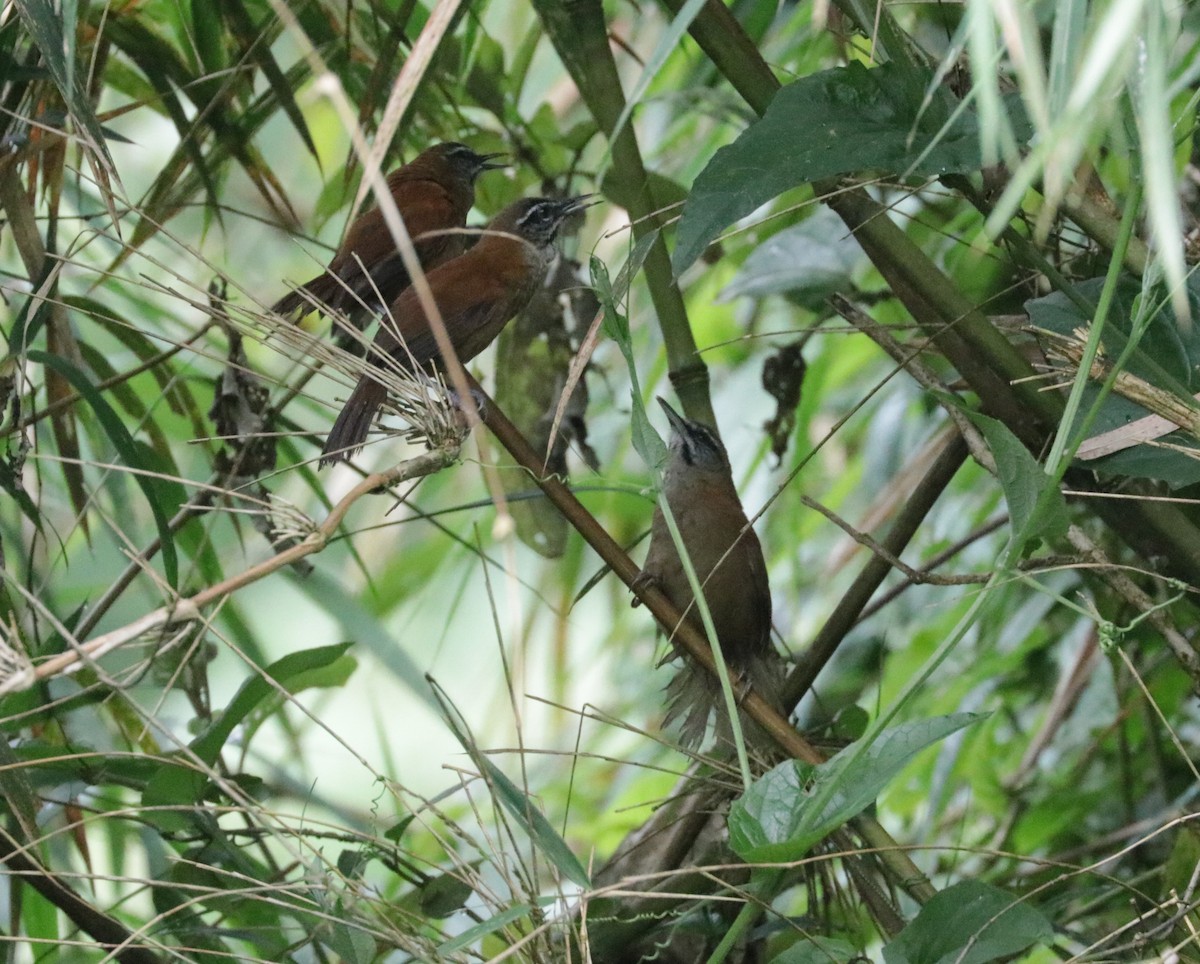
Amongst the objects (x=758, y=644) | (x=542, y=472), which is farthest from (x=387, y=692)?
(x=542, y=472)

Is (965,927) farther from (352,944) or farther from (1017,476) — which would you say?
(352,944)

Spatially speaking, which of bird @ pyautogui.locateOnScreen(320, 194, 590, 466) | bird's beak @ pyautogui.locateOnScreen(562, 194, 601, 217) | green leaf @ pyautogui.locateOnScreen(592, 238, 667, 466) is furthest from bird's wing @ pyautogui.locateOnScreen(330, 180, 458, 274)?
green leaf @ pyautogui.locateOnScreen(592, 238, 667, 466)

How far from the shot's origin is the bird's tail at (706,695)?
2.13 m

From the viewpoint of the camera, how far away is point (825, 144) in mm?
1403

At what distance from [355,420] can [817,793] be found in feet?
2.73

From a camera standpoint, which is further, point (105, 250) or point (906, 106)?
point (105, 250)

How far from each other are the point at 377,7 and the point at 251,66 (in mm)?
229

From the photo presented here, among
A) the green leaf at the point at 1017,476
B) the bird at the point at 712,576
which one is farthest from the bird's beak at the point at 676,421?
the green leaf at the point at 1017,476

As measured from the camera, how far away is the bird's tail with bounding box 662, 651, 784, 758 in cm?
213

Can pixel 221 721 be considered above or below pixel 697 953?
above

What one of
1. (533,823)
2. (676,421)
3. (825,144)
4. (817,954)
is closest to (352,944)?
(533,823)

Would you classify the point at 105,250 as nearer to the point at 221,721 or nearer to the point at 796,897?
the point at 221,721

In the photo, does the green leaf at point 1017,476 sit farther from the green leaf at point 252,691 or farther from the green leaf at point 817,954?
the green leaf at point 252,691

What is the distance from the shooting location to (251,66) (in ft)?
6.64
